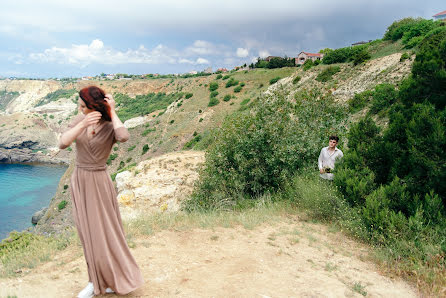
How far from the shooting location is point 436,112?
4977 mm

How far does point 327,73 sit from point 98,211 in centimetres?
3014

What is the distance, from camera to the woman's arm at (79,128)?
9.66ft

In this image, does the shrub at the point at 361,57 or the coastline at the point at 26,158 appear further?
the coastline at the point at 26,158

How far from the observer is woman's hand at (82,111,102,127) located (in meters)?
2.98

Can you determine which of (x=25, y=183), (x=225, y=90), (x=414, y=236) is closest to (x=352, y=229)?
(x=414, y=236)

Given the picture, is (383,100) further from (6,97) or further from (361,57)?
(6,97)

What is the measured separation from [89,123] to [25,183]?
66764 mm

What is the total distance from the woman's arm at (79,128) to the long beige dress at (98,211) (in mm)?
100

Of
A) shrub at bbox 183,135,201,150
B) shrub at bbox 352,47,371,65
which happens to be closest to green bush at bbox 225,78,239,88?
shrub at bbox 183,135,201,150

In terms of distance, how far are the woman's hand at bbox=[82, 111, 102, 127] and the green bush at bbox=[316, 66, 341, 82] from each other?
28862mm

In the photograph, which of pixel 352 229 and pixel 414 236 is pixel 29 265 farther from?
pixel 414 236

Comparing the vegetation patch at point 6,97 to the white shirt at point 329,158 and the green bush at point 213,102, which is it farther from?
the white shirt at point 329,158

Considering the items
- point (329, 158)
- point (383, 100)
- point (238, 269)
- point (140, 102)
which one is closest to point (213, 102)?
point (383, 100)

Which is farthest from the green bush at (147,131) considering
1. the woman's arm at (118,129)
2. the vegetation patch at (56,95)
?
the vegetation patch at (56,95)
